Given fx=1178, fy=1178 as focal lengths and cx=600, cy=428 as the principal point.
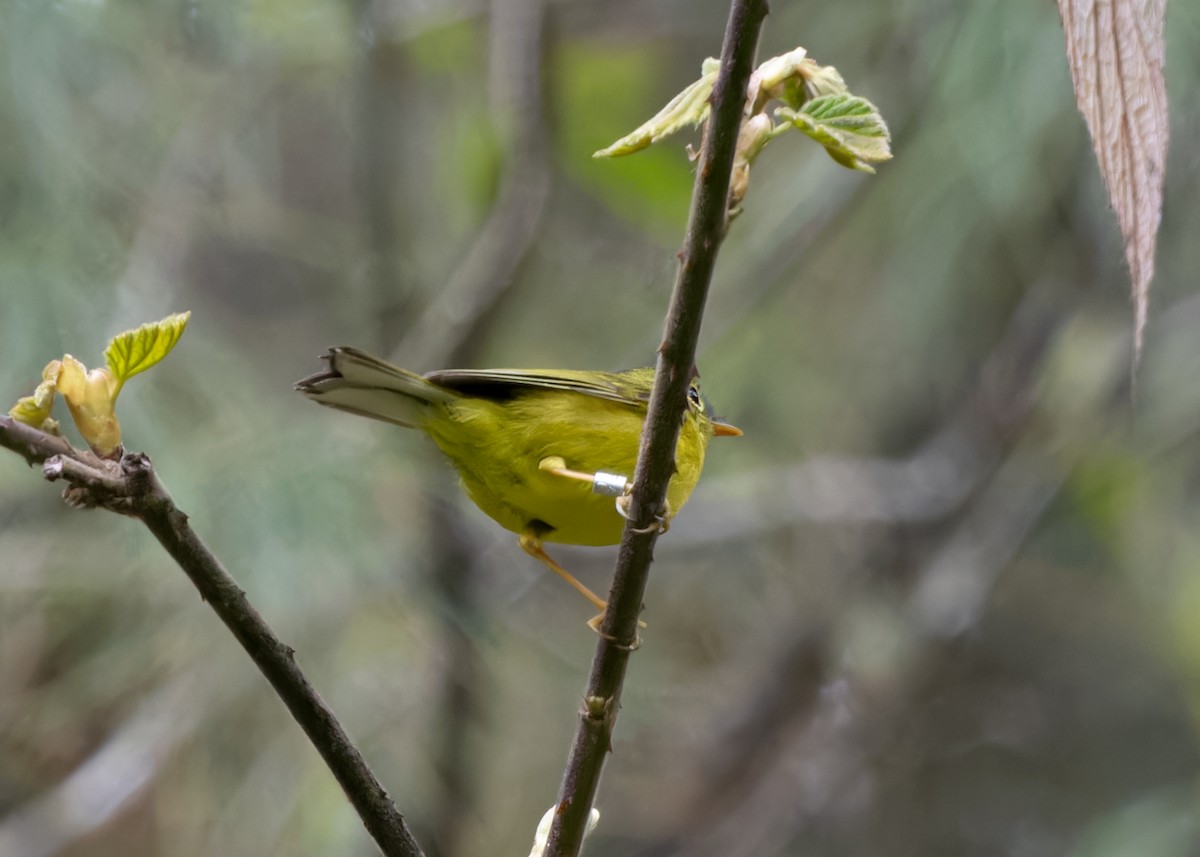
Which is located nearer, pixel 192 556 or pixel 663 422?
pixel 192 556

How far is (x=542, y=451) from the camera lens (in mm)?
2965

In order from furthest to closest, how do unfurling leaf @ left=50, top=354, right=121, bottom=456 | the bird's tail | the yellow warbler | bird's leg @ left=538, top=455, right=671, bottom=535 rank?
the yellow warbler, the bird's tail, bird's leg @ left=538, top=455, right=671, bottom=535, unfurling leaf @ left=50, top=354, right=121, bottom=456

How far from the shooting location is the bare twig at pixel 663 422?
105 centimetres

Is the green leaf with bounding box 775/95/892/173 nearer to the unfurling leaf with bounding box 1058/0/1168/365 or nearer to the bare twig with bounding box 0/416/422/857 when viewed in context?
the unfurling leaf with bounding box 1058/0/1168/365

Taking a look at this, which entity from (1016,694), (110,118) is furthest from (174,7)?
(1016,694)

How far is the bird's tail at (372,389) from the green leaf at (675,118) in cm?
117

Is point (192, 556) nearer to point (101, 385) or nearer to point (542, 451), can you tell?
point (101, 385)

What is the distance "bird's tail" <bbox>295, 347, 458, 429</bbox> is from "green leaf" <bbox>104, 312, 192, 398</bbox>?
41.1 inches

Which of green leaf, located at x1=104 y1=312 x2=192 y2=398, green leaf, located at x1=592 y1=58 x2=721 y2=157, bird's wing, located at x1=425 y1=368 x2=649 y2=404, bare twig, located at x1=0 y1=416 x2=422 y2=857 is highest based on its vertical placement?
bird's wing, located at x1=425 y1=368 x2=649 y2=404

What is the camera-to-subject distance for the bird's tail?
8.05 ft

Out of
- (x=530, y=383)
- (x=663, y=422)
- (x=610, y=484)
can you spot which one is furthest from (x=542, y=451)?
(x=663, y=422)

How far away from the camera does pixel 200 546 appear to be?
1.15 meters

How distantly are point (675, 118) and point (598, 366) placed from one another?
163 inches

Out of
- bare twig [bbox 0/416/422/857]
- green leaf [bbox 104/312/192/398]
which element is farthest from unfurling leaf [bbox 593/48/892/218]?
bare twig [bbox 0/416/422/857]
